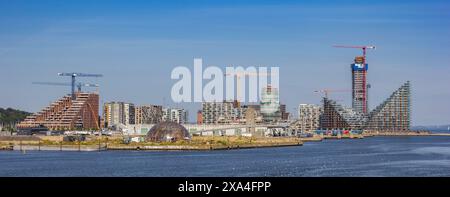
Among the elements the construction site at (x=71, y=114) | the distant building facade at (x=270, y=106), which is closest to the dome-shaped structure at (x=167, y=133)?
the construction site at (x=71, y=114)

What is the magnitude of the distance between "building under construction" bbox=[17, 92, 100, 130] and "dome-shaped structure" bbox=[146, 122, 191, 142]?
6220 centimetres

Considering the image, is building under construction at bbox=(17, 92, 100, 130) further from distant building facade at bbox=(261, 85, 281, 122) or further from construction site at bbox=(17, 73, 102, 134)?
distant building facade at bbox=(261, 85, 281, 122)

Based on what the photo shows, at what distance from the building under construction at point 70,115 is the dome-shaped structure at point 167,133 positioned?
62205mm

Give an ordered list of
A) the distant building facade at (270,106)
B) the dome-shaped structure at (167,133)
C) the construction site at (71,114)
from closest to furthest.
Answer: the dome-shaped structure at (167,133), the construction site at (71,114), the distant building facade at (270,106)

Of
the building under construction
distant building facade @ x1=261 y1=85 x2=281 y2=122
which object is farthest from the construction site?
distant building facade @ x1=261 y1=85 x2=281 y2=122

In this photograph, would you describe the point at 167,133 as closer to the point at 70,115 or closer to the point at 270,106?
the point at 70,115

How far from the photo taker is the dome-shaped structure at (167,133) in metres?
97.5

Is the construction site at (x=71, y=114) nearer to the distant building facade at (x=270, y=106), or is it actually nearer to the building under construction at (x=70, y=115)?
the building under construction at (x=70, y=115)

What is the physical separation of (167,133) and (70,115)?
7046 cm

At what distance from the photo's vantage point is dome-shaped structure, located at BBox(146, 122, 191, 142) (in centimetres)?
9750

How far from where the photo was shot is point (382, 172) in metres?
47.3
